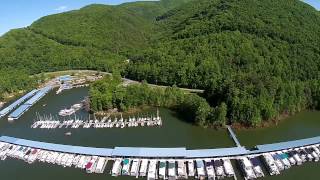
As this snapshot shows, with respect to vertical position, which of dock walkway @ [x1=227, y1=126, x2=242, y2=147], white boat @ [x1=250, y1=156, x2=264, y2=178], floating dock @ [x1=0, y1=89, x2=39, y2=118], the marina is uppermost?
white boat @ [x1=250, y1=156, x2=264, y2=178]

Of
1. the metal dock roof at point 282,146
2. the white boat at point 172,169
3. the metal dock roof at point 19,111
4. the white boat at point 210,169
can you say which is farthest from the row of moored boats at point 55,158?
the metal dock roof at point 282,146

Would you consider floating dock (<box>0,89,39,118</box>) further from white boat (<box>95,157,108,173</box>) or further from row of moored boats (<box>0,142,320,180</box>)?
white boat (<box>95,157,108,173</box>)

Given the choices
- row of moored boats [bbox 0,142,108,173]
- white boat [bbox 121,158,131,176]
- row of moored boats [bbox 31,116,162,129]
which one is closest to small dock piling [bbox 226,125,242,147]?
row of moored boats [bbox 31,116,162,129]

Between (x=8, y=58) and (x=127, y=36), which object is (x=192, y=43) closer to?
(x=127, y=36)

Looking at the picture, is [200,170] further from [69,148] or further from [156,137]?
[69,148]

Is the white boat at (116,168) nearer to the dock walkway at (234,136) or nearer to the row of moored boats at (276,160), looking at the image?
the row of moored boats at (276,160)

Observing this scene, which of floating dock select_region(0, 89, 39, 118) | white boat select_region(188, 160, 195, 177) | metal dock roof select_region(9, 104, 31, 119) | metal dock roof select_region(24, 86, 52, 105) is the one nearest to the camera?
white boat select_region(188, 160, 195, 177)

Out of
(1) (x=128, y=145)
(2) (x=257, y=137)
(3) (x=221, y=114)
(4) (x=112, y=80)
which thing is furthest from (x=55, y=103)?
(2) (x=257, y=137)
